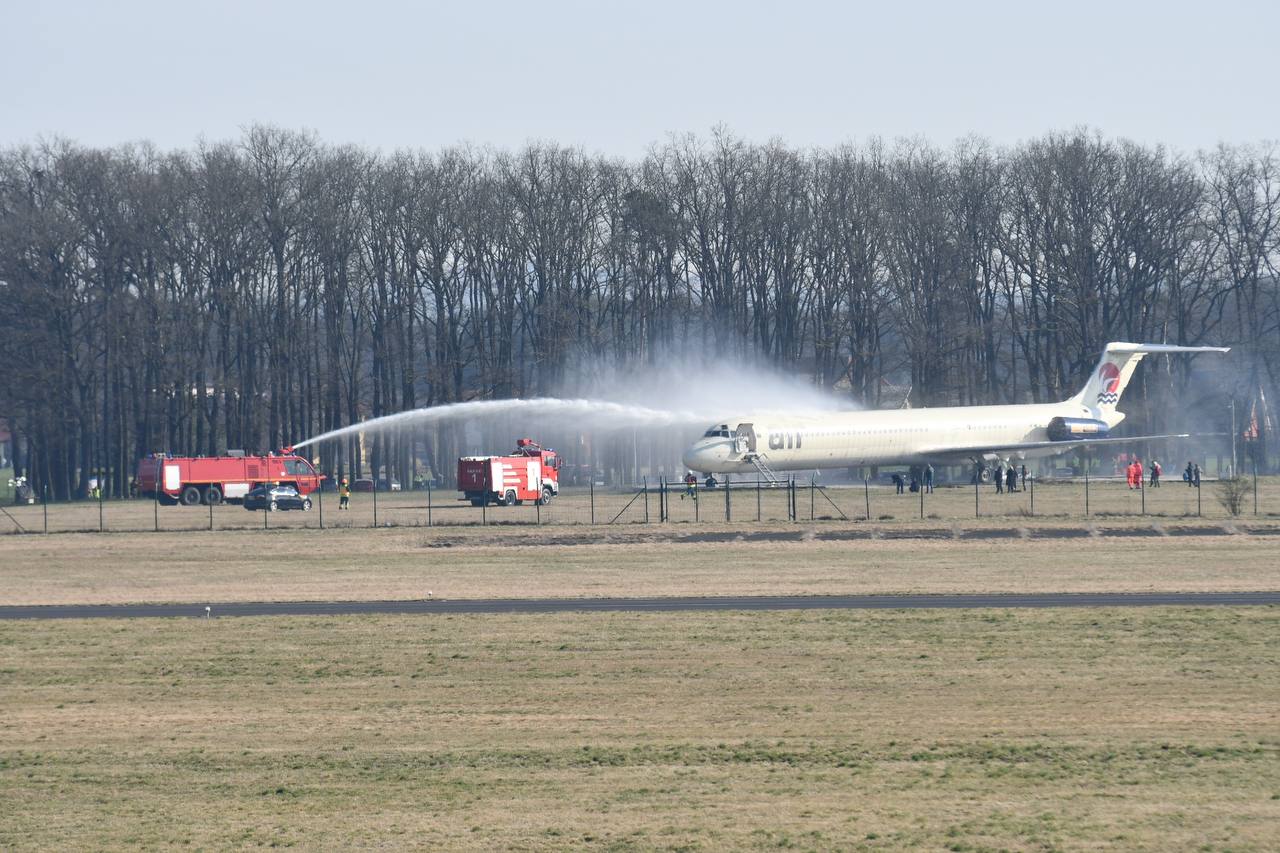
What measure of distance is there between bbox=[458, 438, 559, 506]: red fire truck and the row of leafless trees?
30.9 metres

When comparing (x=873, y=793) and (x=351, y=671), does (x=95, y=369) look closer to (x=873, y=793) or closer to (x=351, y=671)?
(x=351, y=671)

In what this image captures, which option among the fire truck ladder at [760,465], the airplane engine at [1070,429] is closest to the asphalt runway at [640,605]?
the fire truck ladder at [760,465]

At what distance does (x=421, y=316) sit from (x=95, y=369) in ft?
75.5

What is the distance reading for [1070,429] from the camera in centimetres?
9188

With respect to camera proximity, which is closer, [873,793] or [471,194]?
[873,793]

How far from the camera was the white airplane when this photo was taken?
79500mm

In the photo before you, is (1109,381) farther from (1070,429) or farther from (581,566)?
(581,566)

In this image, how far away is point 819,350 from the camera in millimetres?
Result: 113500

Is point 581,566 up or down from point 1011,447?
down

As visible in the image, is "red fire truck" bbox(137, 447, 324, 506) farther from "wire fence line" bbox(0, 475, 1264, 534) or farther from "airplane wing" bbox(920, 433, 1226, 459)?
"airplane wing" bbox(920, 433, 1226, 459)

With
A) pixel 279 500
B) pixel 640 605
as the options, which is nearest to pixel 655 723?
pixel 640 605

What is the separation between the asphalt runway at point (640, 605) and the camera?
1286 inches

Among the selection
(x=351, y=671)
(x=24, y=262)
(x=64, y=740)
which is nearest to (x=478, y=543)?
(x=351, y=671)

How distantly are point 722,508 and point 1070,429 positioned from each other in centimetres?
3257
